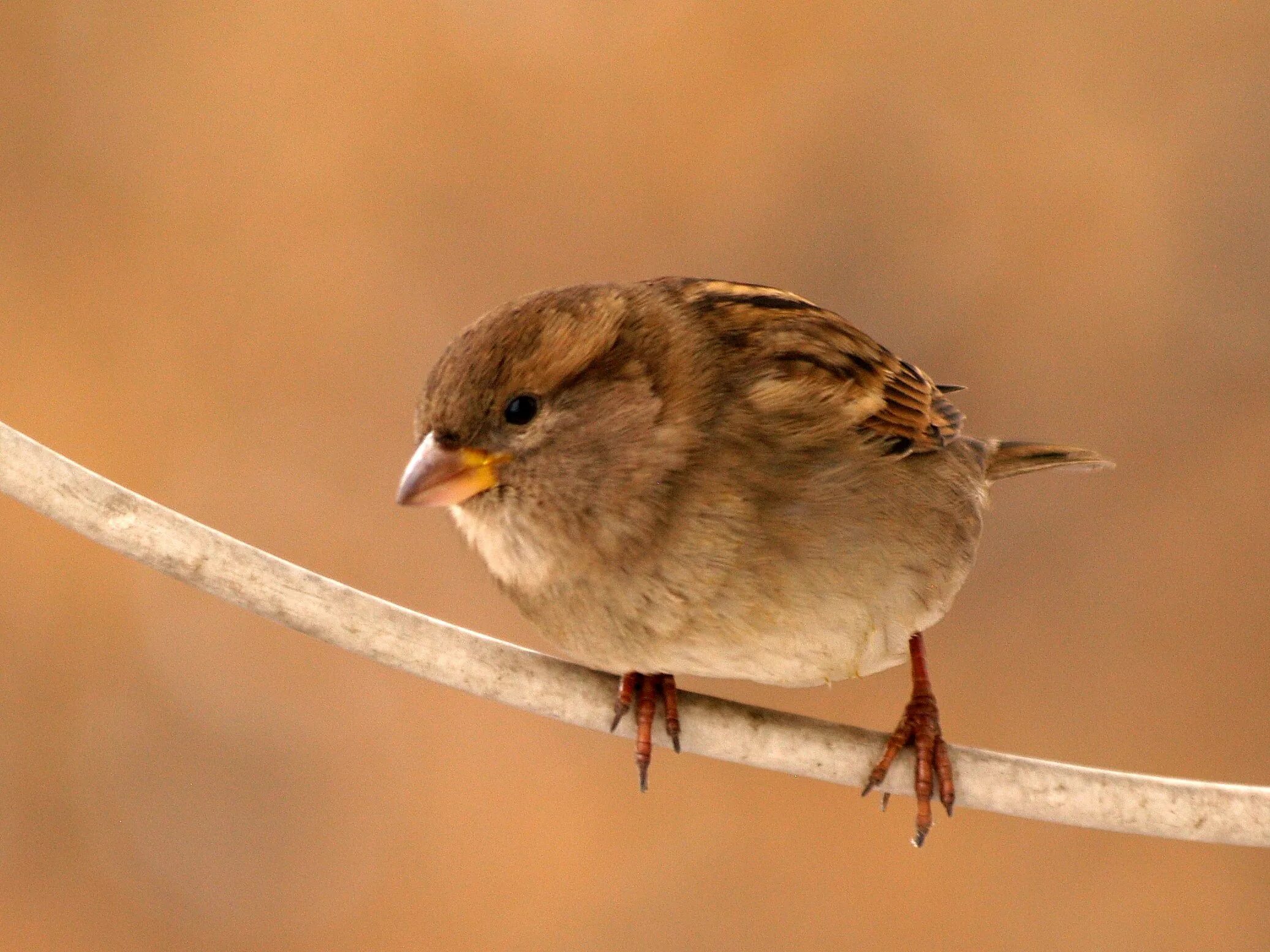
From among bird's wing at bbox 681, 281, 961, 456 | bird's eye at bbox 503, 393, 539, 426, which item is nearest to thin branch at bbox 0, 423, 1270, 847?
bird's eye at bbox 503, 393, 539, 426

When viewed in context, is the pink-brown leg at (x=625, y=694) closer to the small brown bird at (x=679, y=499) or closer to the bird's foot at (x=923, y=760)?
the small brown bird at (x=679, y=499)

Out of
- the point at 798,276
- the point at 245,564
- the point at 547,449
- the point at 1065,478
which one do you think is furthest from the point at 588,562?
the point at 1065,478

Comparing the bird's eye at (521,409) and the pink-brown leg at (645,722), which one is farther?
the pink-brown leg at (645,722)

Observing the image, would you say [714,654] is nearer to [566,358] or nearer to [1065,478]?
[566,358]

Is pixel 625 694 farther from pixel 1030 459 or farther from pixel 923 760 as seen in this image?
pixel 1030 459

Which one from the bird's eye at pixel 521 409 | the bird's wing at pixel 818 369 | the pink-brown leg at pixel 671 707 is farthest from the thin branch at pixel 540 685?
the bird's wing at pixel 818 369

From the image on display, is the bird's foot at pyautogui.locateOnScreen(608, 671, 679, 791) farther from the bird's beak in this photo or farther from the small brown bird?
the bird's beak

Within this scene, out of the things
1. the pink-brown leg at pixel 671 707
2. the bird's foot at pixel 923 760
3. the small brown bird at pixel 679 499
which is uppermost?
the small brown bird at pixel 679 499
